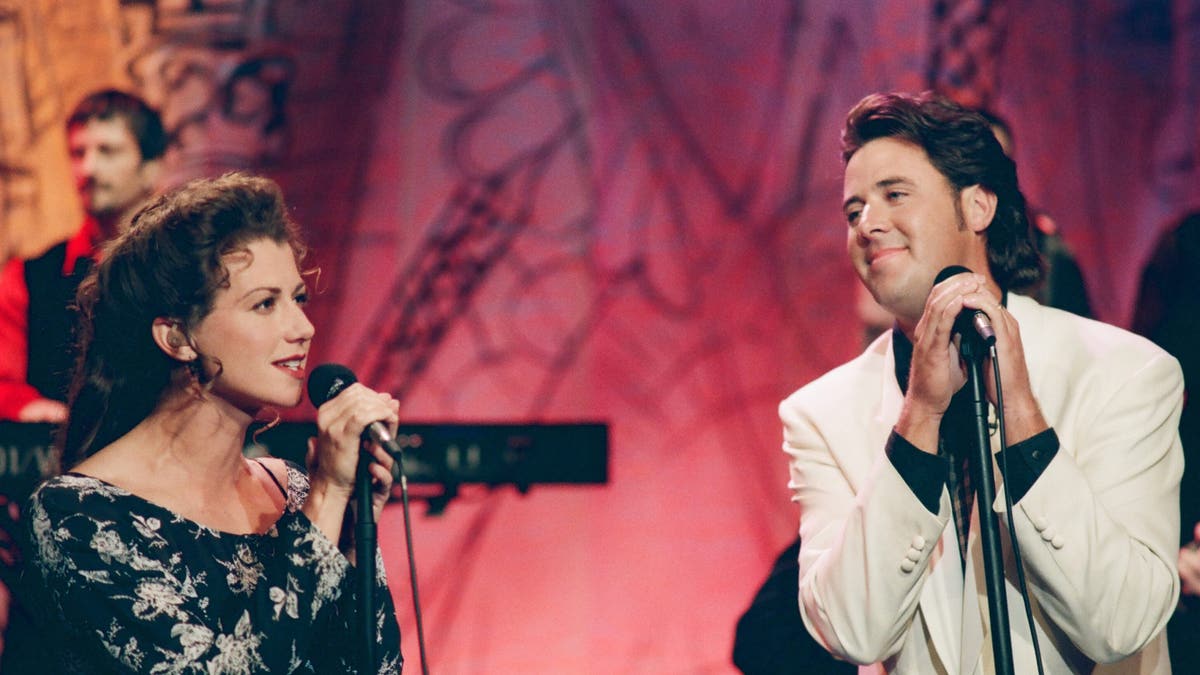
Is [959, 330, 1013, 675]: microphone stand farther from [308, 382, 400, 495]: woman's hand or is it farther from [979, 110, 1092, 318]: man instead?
[979, 110, 1092, 318]: man

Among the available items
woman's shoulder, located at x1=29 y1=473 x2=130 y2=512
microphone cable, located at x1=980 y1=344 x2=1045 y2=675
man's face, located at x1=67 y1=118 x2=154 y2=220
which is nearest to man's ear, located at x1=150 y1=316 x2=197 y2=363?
woman's shoulder, located at x1=29 y1=473 x2=130 y2=512

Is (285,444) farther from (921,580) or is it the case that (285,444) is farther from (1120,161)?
(1120,161)

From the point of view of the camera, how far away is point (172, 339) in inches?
77.9

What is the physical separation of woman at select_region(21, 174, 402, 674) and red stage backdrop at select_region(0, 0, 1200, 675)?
2.35 metres

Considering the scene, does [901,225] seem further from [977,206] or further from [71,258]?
[71,258]

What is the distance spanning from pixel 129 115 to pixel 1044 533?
3.20 meters

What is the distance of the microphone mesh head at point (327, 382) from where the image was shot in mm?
1848

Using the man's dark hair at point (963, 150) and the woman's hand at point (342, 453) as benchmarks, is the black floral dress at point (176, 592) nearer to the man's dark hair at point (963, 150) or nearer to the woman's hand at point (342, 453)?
the woman's hand at point (342, 453)

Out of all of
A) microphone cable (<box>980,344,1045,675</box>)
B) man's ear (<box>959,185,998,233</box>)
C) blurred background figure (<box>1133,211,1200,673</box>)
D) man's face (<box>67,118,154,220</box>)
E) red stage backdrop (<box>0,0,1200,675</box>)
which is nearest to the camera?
microphone cable (<box>980,344,1045,675</box>)

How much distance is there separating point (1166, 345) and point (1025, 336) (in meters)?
1.43

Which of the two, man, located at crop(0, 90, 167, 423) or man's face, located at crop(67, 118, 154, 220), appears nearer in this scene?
man, located at crop(0, 90, 167, 423)

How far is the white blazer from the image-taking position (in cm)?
181

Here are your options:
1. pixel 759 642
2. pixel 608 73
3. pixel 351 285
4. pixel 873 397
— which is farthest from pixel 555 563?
pixel 873 397

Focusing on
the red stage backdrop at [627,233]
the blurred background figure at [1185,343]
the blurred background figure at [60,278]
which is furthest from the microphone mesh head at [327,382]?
the red stage backdrop at [627,233]
